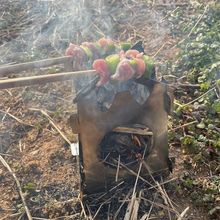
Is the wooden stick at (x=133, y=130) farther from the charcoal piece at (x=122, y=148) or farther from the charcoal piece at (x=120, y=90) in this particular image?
the charcoal piece at (x=120, y=90)

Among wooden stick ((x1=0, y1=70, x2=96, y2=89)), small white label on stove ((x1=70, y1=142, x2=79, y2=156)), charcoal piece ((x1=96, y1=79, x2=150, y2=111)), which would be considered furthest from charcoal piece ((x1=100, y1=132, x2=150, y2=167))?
wooden stick ((x1=0, y1=70, x2=96, y2=89))

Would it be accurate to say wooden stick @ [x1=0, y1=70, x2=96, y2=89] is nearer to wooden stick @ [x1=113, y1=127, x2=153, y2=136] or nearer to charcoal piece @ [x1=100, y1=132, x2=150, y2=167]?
wooden stick @ [x1=113, y1=127, x2=153, y2=136]

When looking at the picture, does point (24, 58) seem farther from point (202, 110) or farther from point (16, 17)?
point (202, 110)

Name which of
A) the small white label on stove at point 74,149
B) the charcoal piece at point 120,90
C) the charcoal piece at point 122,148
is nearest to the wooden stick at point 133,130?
the charcoal piece at point 122,148

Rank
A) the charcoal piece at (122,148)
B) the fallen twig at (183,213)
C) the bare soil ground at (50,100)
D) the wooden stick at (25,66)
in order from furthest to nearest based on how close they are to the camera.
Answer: the bare soil ground at (50,100) < the charcoal piece at (122,148) < the fallen twig at (183,213) < the wooden stick at (25,66)

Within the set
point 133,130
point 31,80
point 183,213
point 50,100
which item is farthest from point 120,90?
point 50,100

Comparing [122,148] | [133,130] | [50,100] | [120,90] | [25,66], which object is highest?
[25,66]

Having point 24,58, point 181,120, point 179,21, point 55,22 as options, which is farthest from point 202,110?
point 55,22

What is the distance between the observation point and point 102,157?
12.7 ft

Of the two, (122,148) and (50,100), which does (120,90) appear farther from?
(50,100)

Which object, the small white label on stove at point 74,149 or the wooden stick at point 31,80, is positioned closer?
the wooden stick at point 31,80

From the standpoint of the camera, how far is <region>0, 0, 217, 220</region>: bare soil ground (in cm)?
398

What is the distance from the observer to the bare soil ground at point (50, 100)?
3982 mm

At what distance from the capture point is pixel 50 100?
5.42m
